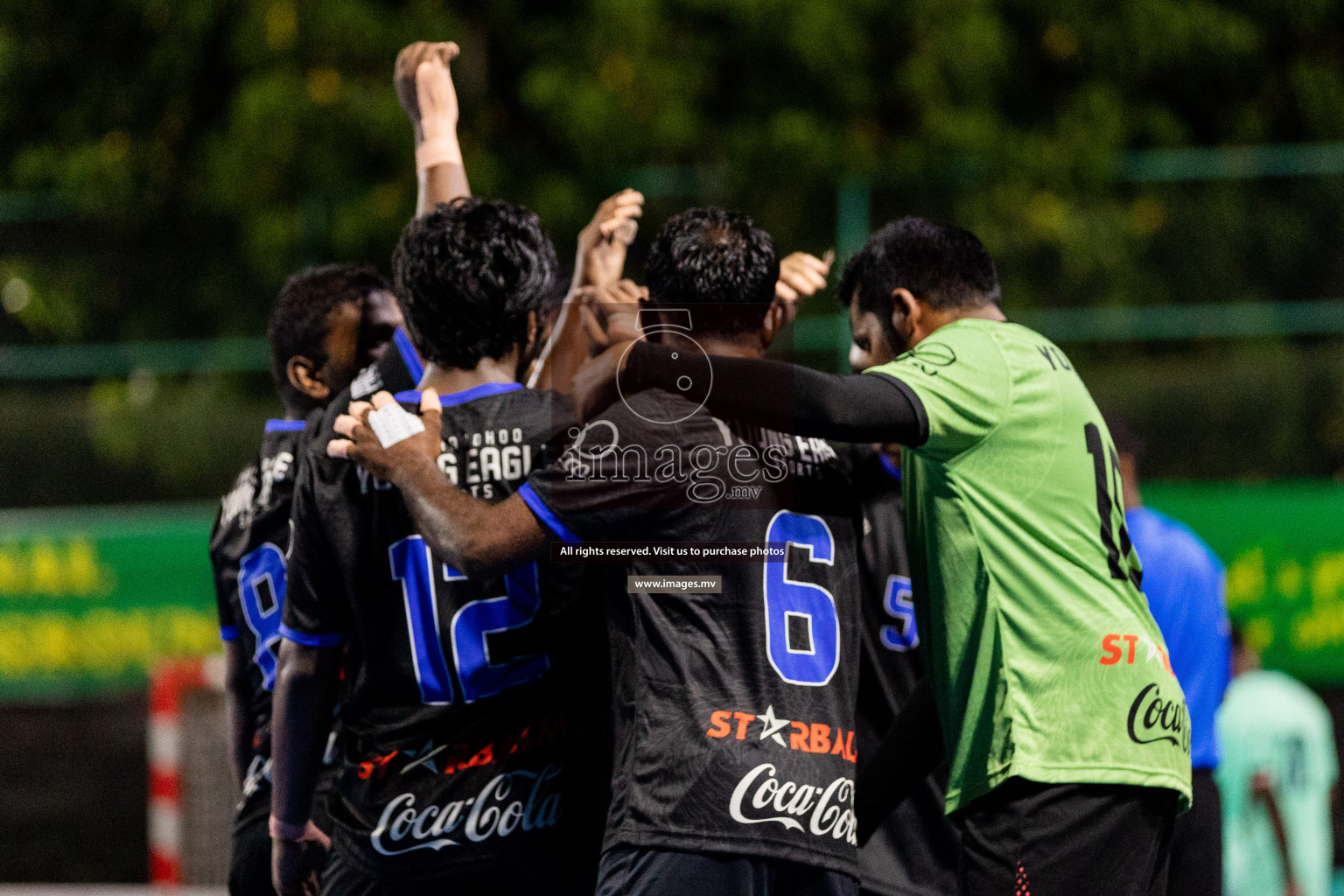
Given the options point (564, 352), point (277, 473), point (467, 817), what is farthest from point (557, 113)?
point (467, 817)

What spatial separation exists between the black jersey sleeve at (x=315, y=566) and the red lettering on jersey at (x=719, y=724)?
34.9 inches

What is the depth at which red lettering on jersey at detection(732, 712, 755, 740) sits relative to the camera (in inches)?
107

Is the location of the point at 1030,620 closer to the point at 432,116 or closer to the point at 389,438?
the point at 389,438

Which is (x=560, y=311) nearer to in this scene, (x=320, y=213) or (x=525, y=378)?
(x=525, y=378)

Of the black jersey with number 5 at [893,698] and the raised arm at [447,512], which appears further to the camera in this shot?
the black jersey with number 5 at [893,698]

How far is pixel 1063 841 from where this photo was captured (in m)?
2.86

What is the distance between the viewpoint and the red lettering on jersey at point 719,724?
8.84ft

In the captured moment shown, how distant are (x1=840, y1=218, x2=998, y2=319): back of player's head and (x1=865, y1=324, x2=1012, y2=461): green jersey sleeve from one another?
0.22 metres

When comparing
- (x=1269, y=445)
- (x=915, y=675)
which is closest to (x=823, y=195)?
(x=1269, y=445)

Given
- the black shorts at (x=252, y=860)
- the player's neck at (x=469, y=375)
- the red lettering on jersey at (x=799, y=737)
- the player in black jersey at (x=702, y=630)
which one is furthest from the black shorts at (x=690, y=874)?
the black shorts at (x=252, y=860)

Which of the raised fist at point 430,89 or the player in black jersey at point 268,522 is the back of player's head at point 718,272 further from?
the player in black jersey at point 268,522

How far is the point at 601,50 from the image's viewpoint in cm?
1507

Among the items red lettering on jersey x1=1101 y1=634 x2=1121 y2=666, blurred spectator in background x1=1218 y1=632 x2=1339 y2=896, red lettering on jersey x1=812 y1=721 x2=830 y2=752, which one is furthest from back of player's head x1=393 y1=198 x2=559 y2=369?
blurred spectator in background x1=1218 y1=632 x2=1339 y2=896

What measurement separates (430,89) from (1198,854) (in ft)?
10.8
